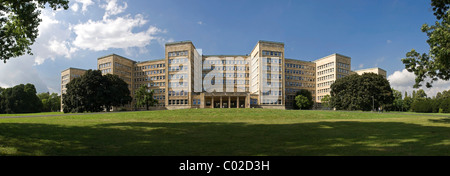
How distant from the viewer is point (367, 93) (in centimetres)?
6612

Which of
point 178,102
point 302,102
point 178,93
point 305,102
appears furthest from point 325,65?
point 178,102

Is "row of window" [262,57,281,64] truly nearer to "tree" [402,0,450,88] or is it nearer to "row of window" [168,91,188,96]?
"row of window" [168,91,188,96]

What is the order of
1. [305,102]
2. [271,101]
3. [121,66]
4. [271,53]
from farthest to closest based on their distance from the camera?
[121,66]
[305,102]
[271,53]
[271,101]

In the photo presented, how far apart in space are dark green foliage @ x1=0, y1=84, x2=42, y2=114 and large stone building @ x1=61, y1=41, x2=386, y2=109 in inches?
899

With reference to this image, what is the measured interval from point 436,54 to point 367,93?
164 ft

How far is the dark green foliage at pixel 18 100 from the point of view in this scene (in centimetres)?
10119

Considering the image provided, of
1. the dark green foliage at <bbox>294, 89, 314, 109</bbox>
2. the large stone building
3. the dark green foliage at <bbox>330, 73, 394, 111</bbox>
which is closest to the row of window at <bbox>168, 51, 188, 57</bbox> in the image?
the large stone building

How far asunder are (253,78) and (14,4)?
89129 mm

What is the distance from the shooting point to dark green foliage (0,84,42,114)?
332 feet

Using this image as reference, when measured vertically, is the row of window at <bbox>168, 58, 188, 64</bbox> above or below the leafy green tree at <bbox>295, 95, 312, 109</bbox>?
above

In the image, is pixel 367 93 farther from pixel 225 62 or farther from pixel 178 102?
pixel 178 102

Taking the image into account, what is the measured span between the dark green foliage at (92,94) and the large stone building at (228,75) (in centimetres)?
2798

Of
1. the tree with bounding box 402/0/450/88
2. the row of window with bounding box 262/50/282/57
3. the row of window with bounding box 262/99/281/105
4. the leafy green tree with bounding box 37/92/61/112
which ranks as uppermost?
the row of window with bounding box 262/50/282/57
